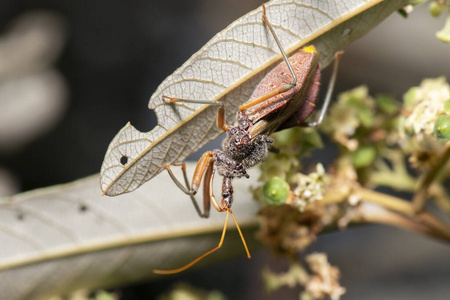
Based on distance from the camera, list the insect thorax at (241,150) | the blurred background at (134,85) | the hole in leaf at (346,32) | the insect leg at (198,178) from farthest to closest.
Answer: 1. the blurred background at (134,85)
2. the insect leg at (198,178)
3. the insect thorax at (241,150)
4. the hole in leaf at (346,32)

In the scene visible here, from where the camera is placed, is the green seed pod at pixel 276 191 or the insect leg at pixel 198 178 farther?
the insect leg at pixel 198 178

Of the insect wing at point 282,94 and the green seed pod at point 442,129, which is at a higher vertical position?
→ the insect wing at point 282,94

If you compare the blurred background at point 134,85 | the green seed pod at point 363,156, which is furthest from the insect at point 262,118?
the blurred background at point 134,85

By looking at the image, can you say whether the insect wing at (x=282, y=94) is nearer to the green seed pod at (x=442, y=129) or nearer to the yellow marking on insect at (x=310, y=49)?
the yellow marking on insect at (x=310, y=49)

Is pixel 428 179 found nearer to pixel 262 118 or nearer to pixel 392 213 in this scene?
pixel 392 213

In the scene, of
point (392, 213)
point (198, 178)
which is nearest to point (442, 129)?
point (392, 213)

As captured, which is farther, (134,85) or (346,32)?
(134,85)

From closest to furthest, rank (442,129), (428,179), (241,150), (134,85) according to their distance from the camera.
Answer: (442,129) < (428,179) < (241,150) < (134,85)
